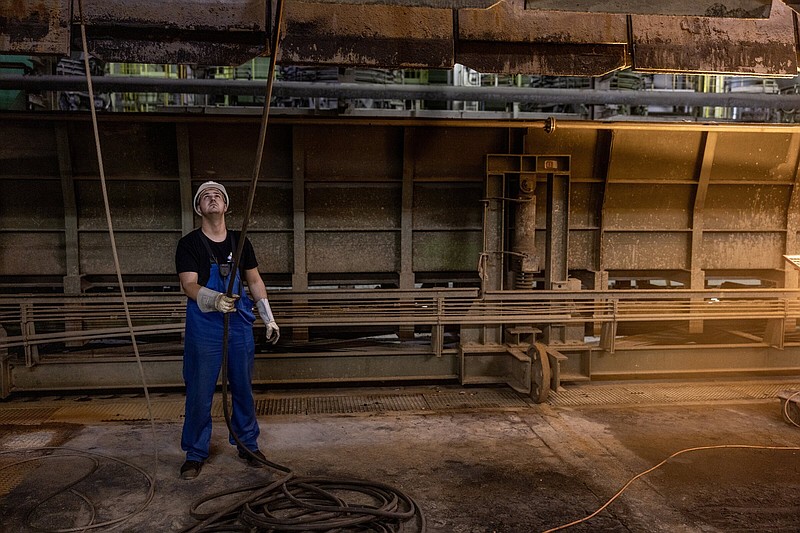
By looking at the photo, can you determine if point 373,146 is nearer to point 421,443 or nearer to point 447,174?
point 447,174

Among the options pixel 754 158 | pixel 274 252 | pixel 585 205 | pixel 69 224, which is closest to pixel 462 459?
pixel 274 252

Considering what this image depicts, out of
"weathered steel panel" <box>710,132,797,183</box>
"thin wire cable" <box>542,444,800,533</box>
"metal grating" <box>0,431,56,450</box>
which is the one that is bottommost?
"thin wire cable" <box>542,444,800,533</box>

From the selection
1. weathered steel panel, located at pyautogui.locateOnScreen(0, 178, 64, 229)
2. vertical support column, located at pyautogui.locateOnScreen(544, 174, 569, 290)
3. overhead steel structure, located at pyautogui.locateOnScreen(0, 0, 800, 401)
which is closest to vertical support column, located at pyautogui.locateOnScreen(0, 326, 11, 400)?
overhead steel structure, located at pyautogui.locateOnScreen(0, 0, 800, 401)

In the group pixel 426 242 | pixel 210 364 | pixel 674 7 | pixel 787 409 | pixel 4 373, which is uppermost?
pixel 674 7

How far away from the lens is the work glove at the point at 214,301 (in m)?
3.97

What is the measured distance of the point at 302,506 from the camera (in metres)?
3.70

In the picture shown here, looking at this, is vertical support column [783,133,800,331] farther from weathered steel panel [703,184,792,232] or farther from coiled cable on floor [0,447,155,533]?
coiled cable on floor [0,447,155,533]

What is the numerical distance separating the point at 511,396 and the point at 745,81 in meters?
12.4

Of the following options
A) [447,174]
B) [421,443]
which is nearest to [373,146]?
[447,174]

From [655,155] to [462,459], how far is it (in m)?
4.83

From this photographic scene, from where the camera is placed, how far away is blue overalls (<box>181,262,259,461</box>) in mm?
4238

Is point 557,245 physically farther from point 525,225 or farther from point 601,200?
point 601,200

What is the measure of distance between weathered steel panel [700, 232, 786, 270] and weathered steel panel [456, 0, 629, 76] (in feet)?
14.1

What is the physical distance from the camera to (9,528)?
3520 millimetres
